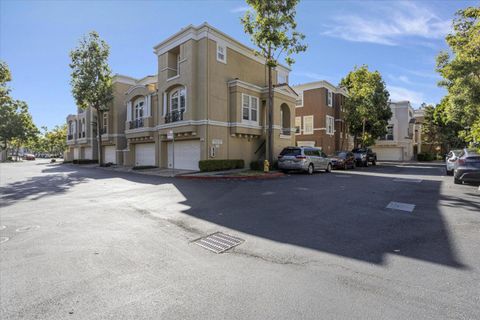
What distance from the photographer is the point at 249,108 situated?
2141cm

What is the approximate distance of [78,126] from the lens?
128ft

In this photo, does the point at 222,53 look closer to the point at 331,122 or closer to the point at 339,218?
the point at 339,218

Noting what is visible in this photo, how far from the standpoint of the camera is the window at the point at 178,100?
20.6 meters

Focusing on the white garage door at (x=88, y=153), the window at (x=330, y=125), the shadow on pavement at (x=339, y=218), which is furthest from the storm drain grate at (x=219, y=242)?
the white garage door at (x=88, y=153)

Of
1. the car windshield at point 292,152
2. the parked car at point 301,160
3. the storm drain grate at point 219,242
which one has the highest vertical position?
the car windshield at point 292,152

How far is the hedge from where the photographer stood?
58.7ft

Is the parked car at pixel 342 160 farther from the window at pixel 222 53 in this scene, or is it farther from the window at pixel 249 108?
the window at pixel 222 53

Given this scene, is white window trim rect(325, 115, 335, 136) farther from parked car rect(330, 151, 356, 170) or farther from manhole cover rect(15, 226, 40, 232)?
manhole cover rect(15, 226, 40, 232)

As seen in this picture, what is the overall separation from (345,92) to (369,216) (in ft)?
107

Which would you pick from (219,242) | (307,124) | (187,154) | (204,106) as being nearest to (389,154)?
(307,124)

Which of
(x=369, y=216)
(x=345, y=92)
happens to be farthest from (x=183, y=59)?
(x=345, y=92)

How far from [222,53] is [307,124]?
51.9 feet

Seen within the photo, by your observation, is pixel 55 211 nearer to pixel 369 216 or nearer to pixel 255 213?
pixel 255 213

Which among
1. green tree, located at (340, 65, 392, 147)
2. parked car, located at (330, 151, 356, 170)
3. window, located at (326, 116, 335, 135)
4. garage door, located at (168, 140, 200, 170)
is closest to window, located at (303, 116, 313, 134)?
window, located at (326, 116, 335, 135)
